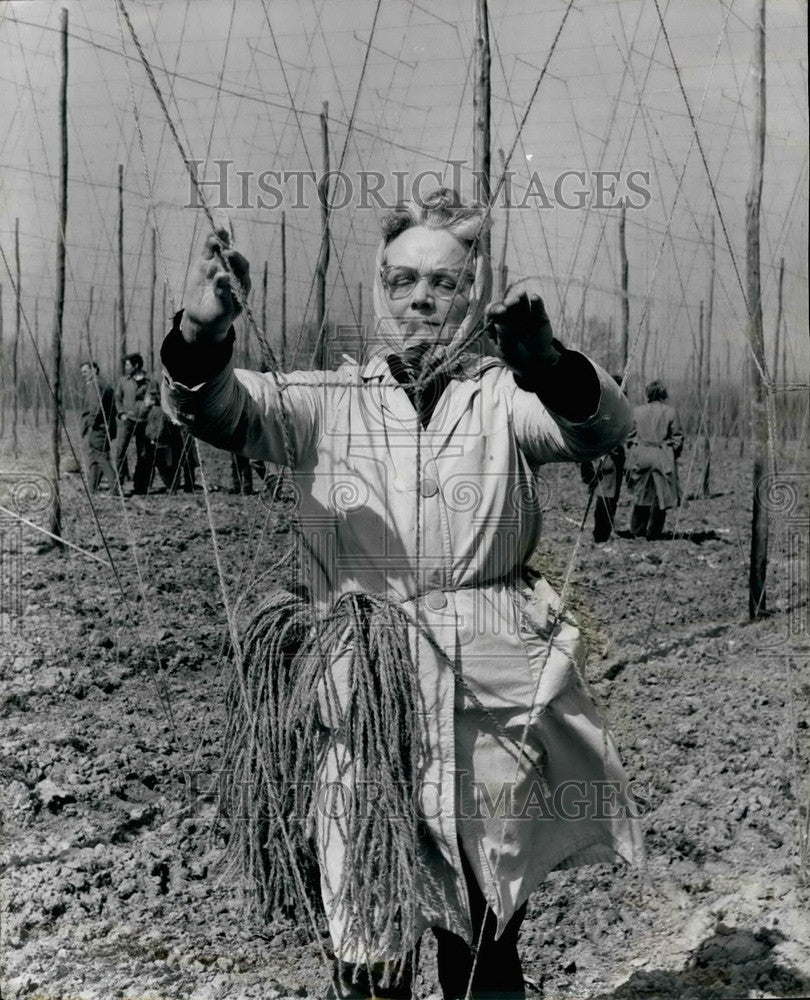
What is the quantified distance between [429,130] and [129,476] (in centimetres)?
164

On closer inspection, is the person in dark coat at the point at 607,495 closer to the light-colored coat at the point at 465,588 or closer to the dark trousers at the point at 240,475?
the dark trousers at the point at 240,475

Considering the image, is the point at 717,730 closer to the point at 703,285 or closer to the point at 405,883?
the point at 703,285

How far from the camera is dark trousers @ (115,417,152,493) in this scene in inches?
114

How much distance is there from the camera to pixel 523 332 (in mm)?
1373

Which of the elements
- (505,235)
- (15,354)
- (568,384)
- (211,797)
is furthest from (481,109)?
(211,797)

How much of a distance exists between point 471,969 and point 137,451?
5.78 ft

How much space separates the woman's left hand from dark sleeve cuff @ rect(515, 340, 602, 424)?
0.04ft

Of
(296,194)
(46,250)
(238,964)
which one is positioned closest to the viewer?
(296,194)

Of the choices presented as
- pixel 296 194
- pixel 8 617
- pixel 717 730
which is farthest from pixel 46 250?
pixel 717 730

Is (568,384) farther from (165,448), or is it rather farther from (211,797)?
(165,448)

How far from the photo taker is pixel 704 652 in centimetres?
330
